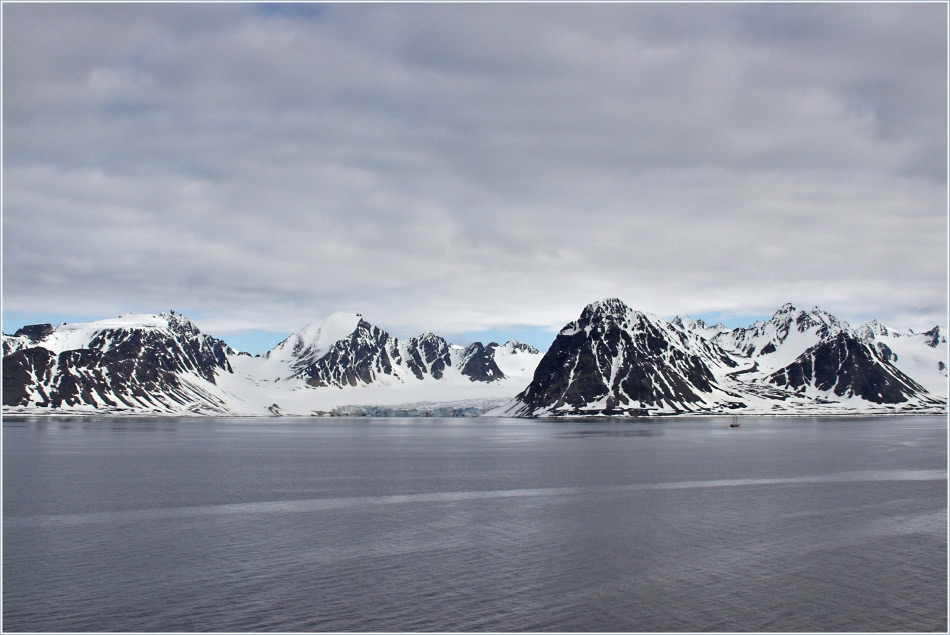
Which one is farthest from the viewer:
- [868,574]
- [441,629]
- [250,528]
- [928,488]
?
[928,488]

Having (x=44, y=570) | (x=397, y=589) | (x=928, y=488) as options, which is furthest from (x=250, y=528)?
(x=928, y=488)

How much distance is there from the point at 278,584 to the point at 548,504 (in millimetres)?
38076

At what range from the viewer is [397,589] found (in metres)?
46.9

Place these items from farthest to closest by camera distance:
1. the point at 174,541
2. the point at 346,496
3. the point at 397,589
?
the point at 346,496 < the point at 174,541 < the point at 397,589

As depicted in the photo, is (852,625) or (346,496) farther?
(346,496)

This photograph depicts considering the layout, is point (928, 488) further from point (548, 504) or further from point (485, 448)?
point (485, 448)

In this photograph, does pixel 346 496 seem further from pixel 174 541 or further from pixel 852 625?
pixel 852 625

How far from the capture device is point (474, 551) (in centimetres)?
5681

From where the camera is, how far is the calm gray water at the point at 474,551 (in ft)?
139

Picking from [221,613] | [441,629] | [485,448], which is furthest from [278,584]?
[485,448]

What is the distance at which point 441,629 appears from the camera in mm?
40125

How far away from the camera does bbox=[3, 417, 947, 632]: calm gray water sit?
42375 mm

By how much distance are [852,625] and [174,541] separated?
155ft

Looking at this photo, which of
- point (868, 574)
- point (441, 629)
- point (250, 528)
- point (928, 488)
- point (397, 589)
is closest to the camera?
point (441, 629)
